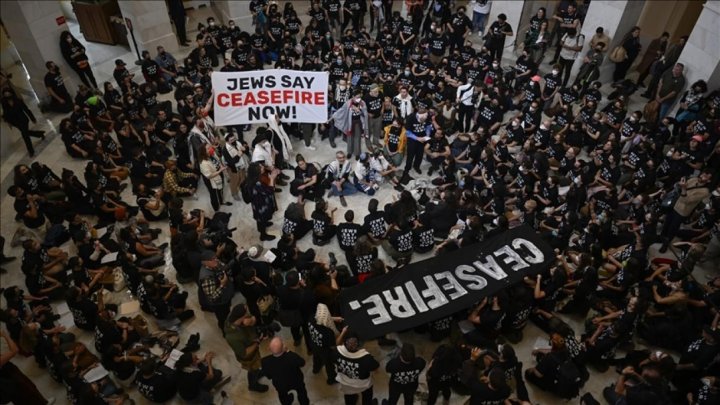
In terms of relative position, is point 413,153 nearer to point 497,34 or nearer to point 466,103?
point 466,103

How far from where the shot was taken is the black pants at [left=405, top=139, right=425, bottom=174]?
1216 centimetres

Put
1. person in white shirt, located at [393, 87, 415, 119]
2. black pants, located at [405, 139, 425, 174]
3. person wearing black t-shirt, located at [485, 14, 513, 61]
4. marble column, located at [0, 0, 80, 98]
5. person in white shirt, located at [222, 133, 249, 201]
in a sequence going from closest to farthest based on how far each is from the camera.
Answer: person in white shirt, located at [222, 133, 249, 201], black pants, located at [405, 139, 425, 174], person in white shirt, located at [393, 87, 415, 119], marble column, located at [0, 0, 80, 98], person wearing black t-shirt, located at [485, 14, 513, 61]

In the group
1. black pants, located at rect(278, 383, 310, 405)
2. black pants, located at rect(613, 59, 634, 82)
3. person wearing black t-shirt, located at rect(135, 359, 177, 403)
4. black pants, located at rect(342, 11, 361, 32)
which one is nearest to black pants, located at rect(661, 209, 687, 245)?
black pants, located at rect(613, 59, 634, 82)

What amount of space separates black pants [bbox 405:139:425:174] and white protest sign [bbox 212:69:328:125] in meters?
2.17

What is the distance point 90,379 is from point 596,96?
12009mm

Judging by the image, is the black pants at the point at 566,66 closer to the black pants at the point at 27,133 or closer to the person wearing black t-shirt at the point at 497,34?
the person wearing black t-shirt at the point at 497,34

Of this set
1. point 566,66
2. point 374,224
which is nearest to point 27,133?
point 374,224

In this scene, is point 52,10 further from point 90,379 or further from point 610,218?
point 610,218

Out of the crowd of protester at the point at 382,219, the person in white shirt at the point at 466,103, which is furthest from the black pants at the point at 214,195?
the person in white shirt at the point at 466,103

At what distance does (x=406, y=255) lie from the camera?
9930 mm

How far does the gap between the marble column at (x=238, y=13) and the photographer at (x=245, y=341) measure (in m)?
13.2

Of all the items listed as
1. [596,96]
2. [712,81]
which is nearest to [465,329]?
[596,96]

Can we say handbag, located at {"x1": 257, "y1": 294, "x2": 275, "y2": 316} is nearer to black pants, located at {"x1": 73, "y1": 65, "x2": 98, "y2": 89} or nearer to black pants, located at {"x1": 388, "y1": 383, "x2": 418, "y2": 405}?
black pants, located at {"x1": 388, "y1": 383, "x2": 418, "y2": 405}

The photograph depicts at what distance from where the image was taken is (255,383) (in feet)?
26.7
